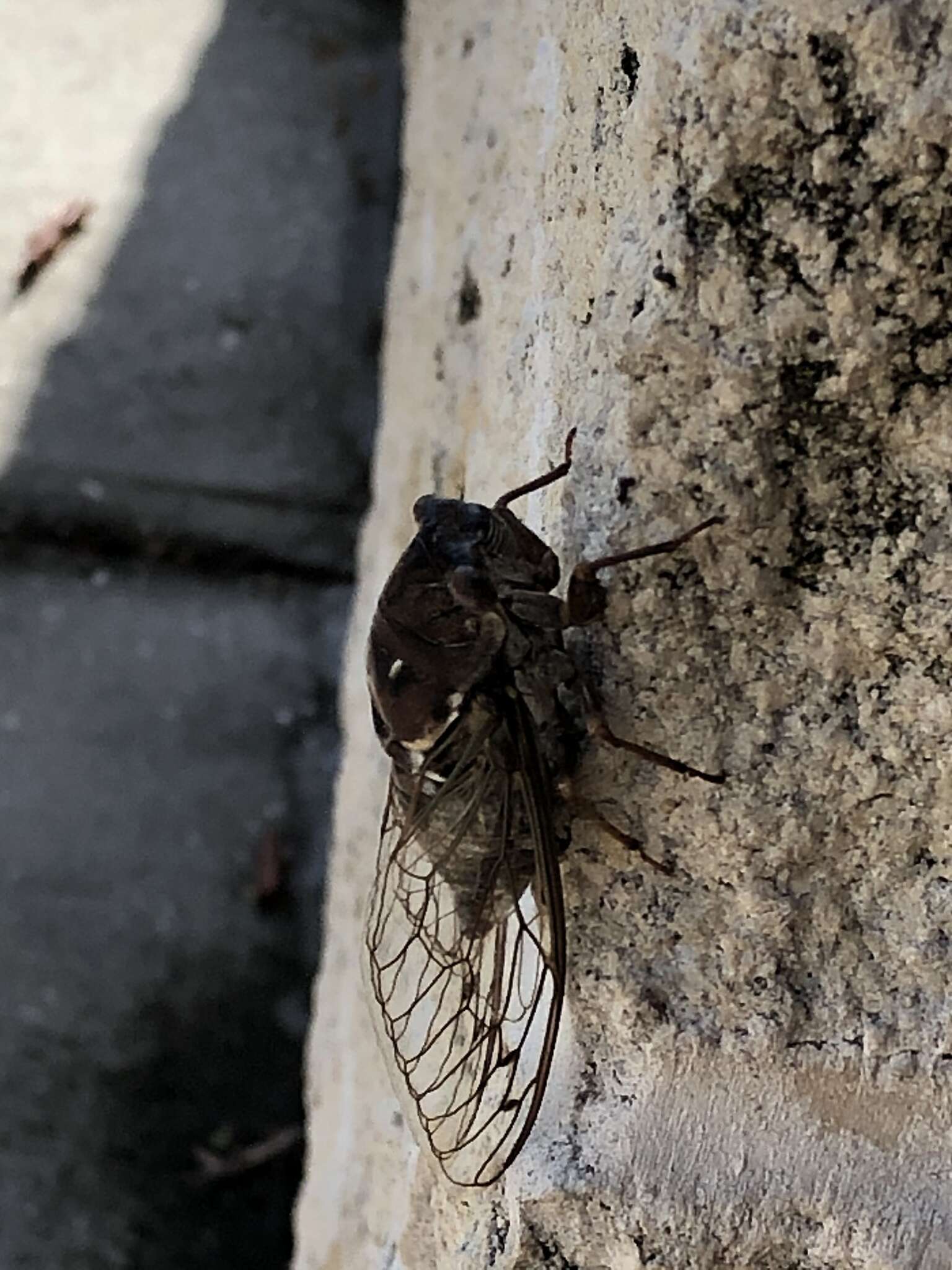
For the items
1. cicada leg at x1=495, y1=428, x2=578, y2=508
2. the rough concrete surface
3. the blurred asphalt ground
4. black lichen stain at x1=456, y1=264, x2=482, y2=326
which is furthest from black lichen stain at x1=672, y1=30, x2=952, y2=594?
the blurred asphalt ground

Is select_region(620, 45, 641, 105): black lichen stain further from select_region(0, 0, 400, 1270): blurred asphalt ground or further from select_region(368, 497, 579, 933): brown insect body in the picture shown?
select_region(0, 0, 400, 1270): blurred asphalt ground

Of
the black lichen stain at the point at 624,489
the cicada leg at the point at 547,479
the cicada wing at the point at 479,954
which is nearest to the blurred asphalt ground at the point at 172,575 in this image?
the cicada wing at the point at 479,954

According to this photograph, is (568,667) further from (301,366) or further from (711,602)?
(301,366)

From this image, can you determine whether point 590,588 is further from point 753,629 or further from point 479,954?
point 479,954

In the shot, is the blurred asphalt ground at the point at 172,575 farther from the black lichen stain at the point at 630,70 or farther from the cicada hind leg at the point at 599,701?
the black lichen stain at the point at 630,70

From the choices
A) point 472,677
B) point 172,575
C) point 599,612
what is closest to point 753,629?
point 599,612
